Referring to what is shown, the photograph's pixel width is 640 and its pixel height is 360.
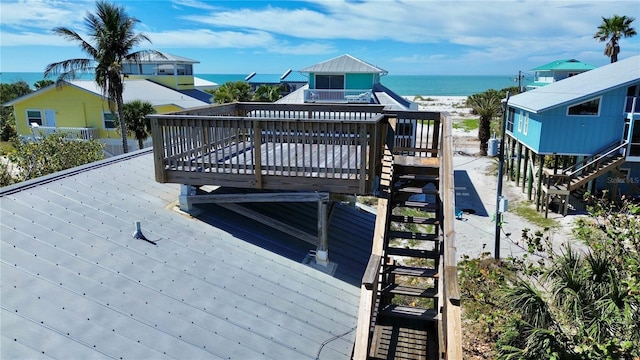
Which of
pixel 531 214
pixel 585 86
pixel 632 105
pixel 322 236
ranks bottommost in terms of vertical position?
Answer: pixel 531 214

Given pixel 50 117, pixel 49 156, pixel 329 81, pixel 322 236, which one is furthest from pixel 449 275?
pixel 50 117

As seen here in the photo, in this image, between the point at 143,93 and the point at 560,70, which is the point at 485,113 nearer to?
the point at 560,70

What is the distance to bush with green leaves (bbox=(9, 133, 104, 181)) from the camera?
43.0 feet

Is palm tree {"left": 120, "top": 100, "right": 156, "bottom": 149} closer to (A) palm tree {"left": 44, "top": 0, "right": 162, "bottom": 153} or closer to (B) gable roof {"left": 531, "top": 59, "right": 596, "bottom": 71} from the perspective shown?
(A) palm tree {"left": 44, "top": 0, "right": 162, "bottom": 153}

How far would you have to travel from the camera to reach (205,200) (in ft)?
22.1

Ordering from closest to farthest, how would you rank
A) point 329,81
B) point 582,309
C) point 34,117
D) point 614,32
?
1. point 582,309
2. point 34,117
3. point 329,81
4. point 614,32

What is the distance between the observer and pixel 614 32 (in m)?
35.7

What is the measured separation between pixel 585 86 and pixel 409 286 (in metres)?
18.2

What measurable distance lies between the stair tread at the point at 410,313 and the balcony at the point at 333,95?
74.4ft

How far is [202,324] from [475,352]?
20.7 ft

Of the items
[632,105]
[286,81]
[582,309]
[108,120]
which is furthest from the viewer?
[286,81]

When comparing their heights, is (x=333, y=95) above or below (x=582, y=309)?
above

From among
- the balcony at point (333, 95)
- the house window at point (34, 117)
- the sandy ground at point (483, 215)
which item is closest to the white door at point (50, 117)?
the house window at point (34, 117)

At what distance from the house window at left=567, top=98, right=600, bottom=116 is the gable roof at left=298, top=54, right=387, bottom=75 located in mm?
13703
